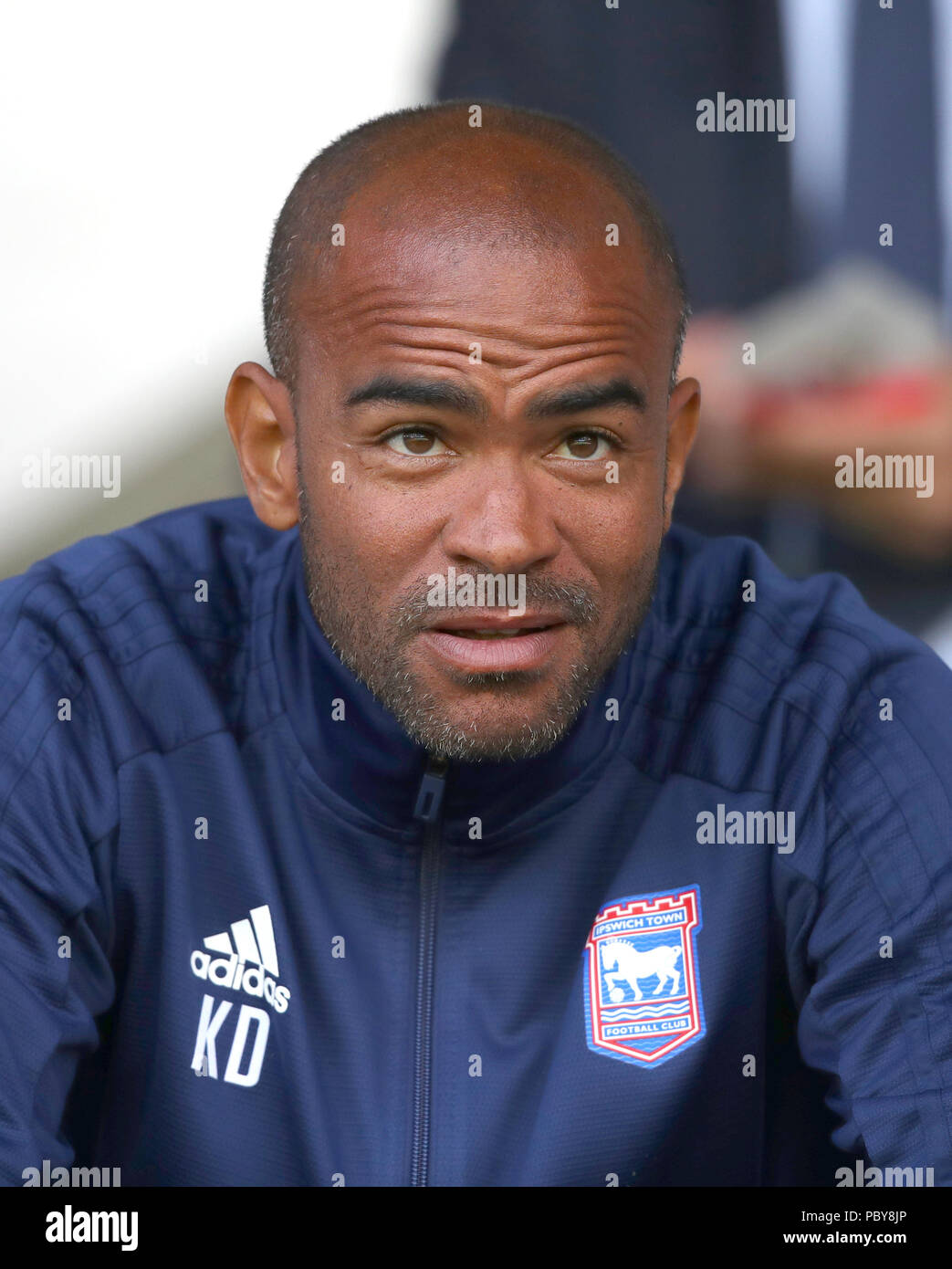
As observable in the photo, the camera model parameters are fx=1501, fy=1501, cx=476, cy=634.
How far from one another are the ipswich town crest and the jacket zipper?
0.14 m

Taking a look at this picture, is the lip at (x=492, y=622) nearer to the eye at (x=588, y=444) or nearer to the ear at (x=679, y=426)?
the eye at (x=588, y=444)

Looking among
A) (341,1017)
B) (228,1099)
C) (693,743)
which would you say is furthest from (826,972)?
(228,1099)

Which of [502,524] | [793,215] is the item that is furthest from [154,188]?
[502,524]

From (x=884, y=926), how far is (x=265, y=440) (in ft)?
2.44

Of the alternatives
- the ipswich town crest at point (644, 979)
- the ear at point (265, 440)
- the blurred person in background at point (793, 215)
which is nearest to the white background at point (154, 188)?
the blurred person in background at point (793, 215)

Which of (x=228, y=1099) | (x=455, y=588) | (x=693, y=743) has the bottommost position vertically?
(x=228, y=1099)

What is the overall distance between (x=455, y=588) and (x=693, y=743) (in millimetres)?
324

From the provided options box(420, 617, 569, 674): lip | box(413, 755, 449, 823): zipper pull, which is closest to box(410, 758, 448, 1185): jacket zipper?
box(413, 755, 449, 823): zipper pull

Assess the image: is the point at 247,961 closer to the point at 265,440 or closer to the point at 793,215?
the point at 265,440

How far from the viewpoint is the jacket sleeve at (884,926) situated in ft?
3.99

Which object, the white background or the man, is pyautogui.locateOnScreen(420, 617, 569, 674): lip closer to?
the man

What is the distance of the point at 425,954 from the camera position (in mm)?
1306
